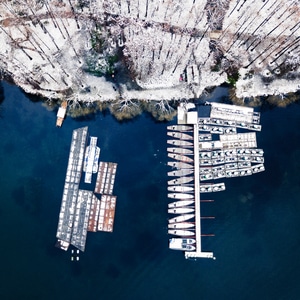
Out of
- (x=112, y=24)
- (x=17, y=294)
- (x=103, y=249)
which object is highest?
(x=112, y=24)

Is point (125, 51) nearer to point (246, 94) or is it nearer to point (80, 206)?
point (246, 94)

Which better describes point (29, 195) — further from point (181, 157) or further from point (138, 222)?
point (181, 157)

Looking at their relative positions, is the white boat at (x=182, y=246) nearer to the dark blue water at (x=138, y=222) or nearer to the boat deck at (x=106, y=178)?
the dark blue water at (x=138, y=222)

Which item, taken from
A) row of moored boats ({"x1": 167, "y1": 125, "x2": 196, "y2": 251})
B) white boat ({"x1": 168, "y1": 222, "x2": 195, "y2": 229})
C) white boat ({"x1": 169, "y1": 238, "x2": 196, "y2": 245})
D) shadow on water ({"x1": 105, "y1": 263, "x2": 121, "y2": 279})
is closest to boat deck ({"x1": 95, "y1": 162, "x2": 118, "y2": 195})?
row of moored boats ({"x1": 167, "y1": 125, "x2": 196, "y2": 251})

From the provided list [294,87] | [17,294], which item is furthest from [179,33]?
[17,294]

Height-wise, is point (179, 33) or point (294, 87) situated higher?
point (179, 33)

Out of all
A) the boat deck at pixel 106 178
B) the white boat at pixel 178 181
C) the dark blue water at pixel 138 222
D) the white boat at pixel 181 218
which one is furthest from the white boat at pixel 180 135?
the white boat at pixel 181 218

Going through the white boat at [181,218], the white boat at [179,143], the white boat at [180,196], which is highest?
the white boat at [179,143]
